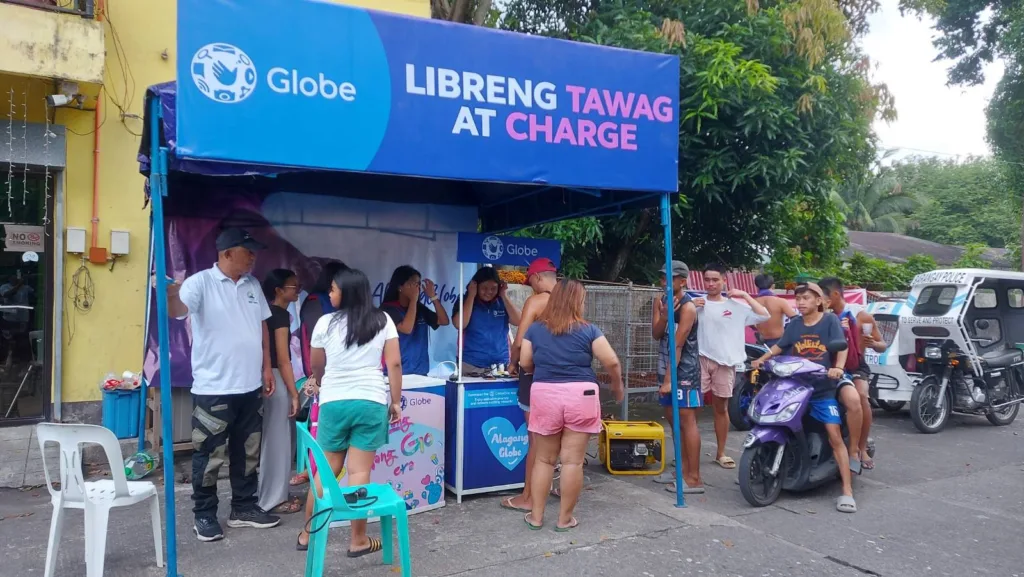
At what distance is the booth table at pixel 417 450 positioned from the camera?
5.04 meters

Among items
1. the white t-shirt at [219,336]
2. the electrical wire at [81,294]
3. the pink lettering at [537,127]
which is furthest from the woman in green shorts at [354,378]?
the electrical wire at [81,294]

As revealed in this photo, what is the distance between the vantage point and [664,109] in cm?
544

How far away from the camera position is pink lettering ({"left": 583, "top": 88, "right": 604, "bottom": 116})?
512 centimetres

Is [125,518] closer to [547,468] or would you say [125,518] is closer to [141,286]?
[547,468]

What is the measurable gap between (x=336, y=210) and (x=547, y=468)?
11.3ft

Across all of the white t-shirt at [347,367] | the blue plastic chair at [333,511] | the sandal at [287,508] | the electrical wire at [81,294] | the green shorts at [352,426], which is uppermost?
the electrical wire at [81,294]

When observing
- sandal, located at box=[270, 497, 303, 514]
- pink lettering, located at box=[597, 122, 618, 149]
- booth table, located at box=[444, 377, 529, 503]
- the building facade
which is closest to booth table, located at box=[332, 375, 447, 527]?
booth table, located at box=[444, 377, 529, 503]

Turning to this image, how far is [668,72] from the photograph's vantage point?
5453mm

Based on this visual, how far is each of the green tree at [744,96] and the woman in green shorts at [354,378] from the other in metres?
6.31

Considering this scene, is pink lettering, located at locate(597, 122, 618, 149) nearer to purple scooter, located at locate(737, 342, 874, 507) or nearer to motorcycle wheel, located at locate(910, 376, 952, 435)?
purple scooter, located at locate(737, 342, 874, 507)

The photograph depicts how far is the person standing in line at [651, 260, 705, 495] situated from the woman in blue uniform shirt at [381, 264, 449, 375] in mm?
1916

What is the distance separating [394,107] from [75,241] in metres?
4.72

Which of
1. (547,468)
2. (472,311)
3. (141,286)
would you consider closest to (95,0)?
(141,286)

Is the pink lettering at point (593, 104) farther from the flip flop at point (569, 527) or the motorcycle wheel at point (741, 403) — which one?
the motorcycle wheel at point (741, 403)
